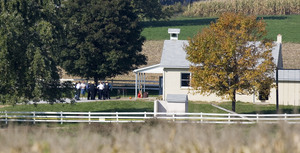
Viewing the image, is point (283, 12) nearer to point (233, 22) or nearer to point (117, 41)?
point (117, 41)

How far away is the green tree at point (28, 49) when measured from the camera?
33.2 meters

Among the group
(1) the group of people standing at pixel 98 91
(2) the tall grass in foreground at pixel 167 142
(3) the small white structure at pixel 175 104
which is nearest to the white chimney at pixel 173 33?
(1) the group of people standing at pixel 98 91

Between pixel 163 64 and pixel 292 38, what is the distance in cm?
3745

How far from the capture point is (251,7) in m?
88.6

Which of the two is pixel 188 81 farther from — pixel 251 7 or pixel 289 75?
pixel 251 7

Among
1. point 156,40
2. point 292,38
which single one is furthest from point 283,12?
point 156,40

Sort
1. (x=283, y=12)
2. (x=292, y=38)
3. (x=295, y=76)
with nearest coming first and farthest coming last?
(x=295, y=76), (x=292, y=38), (x=283, y=12)

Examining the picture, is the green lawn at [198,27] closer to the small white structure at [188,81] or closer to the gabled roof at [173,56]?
the gabled roof at [173,56]

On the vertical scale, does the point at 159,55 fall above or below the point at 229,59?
above

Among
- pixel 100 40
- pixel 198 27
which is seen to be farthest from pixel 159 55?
pixel 100 40

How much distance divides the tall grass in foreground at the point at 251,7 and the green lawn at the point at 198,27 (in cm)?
173

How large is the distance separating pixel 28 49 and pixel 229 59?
12208 millimetres

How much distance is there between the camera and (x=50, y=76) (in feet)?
111

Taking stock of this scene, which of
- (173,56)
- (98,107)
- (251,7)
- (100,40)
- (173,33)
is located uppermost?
(251,7)
